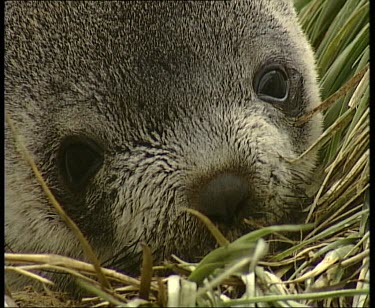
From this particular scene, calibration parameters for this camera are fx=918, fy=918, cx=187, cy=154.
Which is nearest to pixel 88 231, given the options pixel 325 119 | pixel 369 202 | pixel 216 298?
pixel 216 298

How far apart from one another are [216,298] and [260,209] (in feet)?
1.14

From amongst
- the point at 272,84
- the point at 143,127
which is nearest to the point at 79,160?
the point at 143,127

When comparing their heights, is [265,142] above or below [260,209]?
above

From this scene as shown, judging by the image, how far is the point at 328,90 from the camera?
8.80 feet

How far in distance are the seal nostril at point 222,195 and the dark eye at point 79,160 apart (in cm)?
30

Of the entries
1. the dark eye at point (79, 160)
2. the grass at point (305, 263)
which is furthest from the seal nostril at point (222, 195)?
the dark eye at point (79, 160)

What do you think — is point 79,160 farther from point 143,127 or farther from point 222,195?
point 222,195

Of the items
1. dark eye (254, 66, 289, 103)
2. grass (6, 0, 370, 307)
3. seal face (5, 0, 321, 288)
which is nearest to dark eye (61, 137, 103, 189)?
seal face (5, 0, 321, 288)

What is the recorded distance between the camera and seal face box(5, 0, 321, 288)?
1997 millimetres

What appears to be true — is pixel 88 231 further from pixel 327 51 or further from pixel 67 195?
pixel 327 51

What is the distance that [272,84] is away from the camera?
225 centimetres

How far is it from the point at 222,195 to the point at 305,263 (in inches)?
9.0

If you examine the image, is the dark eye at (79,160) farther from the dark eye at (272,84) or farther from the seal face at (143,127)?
the dark eye at (272,84)

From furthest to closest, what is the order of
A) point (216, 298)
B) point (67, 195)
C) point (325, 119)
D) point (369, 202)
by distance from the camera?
point (325, 119)
point (67, 195)
point (369, 202)
point (216, 298)
